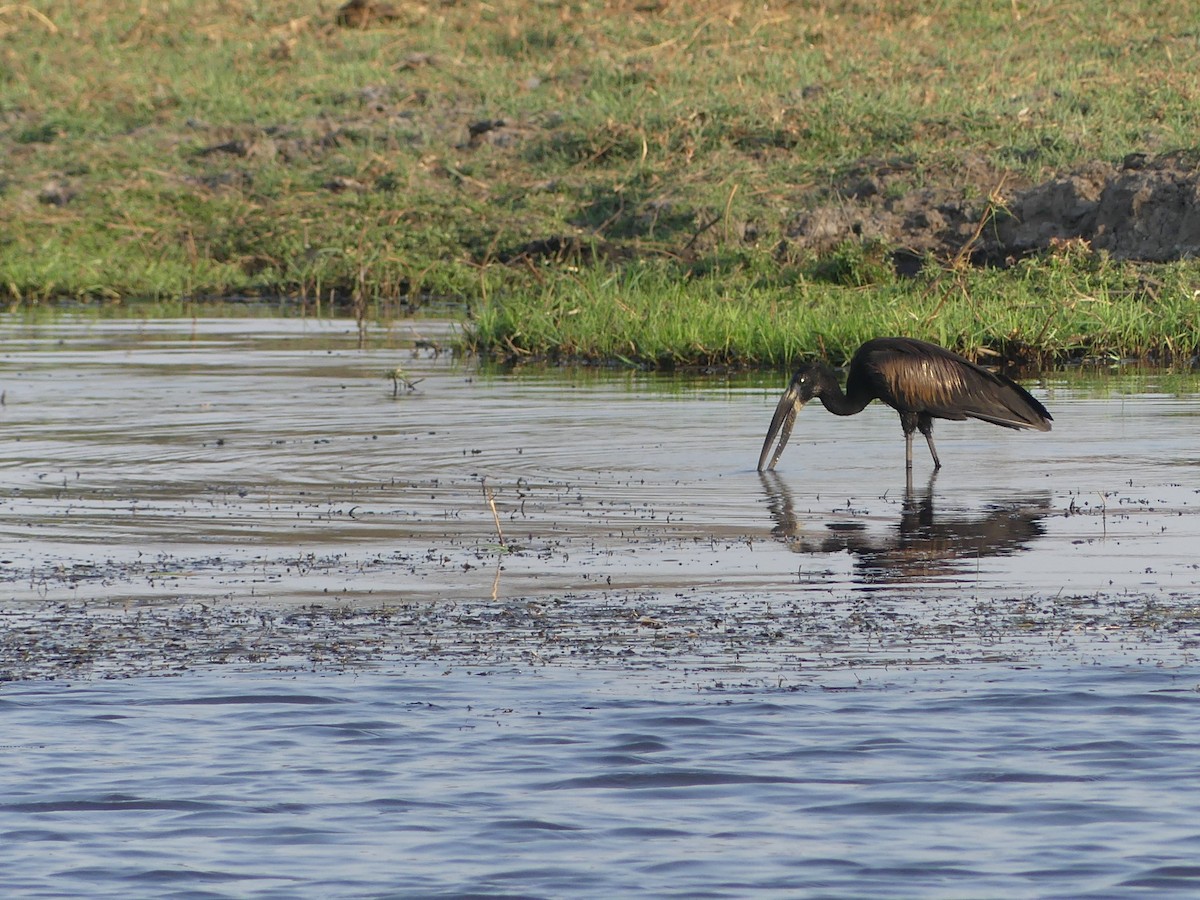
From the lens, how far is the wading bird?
40.7 ft

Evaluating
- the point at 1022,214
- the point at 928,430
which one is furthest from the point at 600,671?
the point at 1022,214

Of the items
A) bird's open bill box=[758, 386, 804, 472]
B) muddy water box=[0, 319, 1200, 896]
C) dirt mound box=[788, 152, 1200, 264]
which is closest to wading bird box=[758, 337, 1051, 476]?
bird's open bill box=[758, 386, 804, 472]

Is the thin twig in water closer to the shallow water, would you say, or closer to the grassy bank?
the shallow water

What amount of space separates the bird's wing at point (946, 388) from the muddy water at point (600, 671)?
1.18 ft

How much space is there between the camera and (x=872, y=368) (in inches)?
496

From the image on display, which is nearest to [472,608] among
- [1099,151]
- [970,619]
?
[970,619]

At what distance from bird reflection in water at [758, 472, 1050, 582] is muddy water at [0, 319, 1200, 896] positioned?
0.11 ft

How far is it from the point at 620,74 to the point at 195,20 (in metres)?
9.95

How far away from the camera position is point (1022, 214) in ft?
76.8

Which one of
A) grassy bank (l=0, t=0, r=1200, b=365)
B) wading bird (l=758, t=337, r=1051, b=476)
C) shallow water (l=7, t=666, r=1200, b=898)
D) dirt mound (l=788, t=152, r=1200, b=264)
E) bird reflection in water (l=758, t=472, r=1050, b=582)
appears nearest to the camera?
shallow water (l=7, t=666, r=1200, b=898)

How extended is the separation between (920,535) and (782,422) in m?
2.66

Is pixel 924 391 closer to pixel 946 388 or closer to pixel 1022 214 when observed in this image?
pixel 946 388

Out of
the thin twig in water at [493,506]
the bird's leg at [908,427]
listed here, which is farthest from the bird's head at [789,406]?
the thin twig in water at [493,506]

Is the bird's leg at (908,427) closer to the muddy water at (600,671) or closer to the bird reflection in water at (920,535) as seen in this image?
the muddy water at (600,671)
